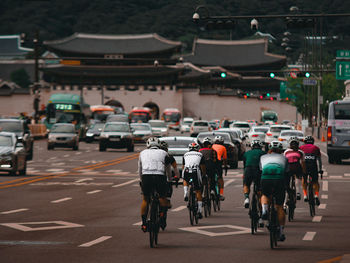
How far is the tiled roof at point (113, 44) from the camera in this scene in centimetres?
12125

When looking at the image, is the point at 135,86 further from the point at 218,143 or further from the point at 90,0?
the point at 218,143

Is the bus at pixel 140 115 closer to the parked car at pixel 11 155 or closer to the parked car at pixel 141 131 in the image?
the parked car at pixel 141 131

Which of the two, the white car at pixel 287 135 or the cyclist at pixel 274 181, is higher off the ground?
the cyclist at pixel 274 181

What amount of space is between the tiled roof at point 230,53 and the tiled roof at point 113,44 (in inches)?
666

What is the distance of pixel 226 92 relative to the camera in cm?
12562

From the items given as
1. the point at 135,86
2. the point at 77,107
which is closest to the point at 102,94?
the point at 135,86

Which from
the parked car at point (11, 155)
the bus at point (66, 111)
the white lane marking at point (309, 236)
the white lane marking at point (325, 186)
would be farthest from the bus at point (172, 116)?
the white lane marking at point (309, 236)

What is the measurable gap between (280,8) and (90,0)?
86.8 metres

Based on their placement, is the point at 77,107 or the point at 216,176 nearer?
the point at 216,176

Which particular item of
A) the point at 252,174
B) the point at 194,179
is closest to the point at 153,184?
the point at 252,174

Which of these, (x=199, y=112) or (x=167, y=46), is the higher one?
(x=167, y=46)

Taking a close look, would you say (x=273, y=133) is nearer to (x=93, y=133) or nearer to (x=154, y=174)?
(x=93, y=133)

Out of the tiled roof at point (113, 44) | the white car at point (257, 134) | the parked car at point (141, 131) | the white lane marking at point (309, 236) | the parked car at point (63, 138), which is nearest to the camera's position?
the white lane marking at point (309, 236)

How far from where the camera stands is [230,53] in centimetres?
14000
